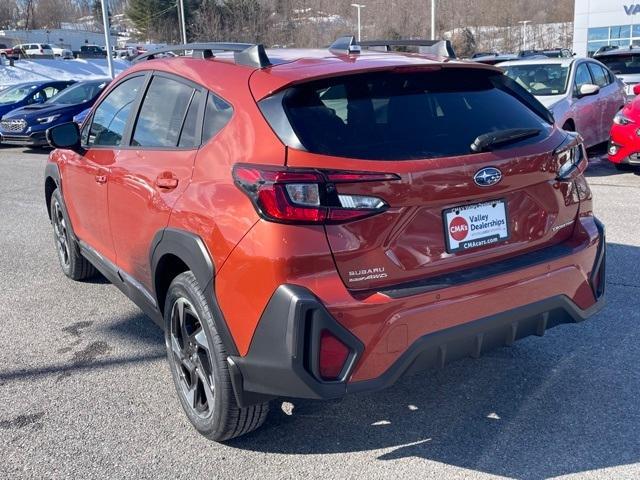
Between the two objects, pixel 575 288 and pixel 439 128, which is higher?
pixel 439 128

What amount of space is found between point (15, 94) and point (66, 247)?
13323 mm

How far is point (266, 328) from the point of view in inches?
102

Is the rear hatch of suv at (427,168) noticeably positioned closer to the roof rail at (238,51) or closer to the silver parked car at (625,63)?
the roof rail at (238,51)

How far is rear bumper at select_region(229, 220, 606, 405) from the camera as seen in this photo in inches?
98.8

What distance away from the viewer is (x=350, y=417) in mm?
3324

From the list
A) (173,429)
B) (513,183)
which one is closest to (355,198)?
(513,183)

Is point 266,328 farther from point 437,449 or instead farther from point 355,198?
point 437,449

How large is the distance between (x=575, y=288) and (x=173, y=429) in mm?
2051

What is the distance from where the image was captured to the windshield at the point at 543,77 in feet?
32.1

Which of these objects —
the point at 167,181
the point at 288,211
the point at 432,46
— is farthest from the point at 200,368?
the point at 432,46

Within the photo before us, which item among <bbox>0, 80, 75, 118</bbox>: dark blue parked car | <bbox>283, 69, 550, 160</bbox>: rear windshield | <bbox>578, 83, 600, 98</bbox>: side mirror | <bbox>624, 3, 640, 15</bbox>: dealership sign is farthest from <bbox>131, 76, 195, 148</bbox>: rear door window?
<bbox>624, 3, 640, 15</bbox>: dealership sign

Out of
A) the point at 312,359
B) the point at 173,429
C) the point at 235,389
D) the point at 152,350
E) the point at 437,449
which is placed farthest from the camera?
the point at 152,350

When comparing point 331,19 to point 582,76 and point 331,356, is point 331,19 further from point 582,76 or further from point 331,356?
point 331,356

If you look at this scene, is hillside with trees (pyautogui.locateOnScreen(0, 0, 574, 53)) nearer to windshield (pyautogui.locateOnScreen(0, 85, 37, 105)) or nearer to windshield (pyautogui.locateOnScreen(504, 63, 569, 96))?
windshield (pyautogui.locateOnScreen(0, 85, 37, 105))
